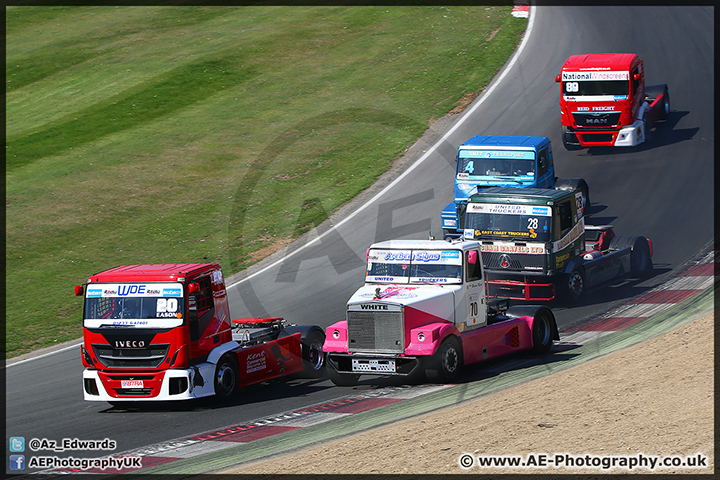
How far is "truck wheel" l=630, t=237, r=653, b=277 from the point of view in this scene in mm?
23719

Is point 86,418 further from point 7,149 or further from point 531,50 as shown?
point 531,50

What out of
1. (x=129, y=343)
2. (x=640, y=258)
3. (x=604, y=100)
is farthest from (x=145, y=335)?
(x=604, y=100)

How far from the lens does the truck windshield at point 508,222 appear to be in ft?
70.8

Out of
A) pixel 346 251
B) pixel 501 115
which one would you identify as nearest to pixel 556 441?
pixel 346 251

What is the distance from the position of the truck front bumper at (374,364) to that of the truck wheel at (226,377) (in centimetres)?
193

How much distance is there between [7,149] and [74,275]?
1423 centimetres

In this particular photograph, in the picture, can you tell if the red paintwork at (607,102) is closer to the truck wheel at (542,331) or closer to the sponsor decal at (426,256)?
the truck wheel at (542,331)

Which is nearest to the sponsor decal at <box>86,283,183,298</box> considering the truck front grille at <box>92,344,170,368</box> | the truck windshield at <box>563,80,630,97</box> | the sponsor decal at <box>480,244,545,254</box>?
the truck front grille at <box>92,344,170,368</box>

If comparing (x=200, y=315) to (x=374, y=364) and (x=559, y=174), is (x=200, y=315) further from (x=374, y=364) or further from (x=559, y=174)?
(x=559, y=174)

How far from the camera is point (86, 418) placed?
53.1ft

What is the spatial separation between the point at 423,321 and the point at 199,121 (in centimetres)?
2661

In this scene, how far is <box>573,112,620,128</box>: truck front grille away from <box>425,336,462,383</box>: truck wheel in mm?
18031

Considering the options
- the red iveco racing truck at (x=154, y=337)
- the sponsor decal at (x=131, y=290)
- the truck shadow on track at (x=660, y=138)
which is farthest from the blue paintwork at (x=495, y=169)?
the sponsor decal at (x=131, y=290)

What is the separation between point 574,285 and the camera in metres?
22.1
